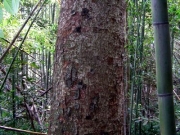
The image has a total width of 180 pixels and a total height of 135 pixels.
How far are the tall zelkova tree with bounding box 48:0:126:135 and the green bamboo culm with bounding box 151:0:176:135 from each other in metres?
0.38

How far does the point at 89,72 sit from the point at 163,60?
0.41 metres

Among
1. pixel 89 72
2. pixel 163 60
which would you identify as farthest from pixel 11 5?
pixel 89 72

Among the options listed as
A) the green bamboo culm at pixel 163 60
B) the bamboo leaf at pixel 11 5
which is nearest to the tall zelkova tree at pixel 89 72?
the green bamboo culm at pixel 163 60

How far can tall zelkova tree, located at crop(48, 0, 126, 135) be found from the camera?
3.39 ft

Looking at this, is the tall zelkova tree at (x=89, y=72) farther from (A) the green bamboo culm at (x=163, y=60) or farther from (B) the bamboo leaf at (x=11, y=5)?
(B) the bamboo leaf at (x=11, y=5)

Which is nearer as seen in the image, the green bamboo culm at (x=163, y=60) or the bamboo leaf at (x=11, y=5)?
the bamboo leaf at (x=11, y=5)

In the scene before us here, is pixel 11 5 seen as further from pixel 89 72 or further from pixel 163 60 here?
pixel 89 72

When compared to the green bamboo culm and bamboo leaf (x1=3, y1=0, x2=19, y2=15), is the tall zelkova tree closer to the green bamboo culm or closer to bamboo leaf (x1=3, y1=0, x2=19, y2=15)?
the green bamboo culm

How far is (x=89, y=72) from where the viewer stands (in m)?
1.05

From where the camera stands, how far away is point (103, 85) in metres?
1.05

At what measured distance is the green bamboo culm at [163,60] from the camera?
67 centimetres

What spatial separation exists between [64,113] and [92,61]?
0.21 metres

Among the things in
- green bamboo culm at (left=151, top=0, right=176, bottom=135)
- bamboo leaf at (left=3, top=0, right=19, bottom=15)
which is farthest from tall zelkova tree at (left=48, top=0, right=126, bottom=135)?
bamboo leaf at (left=3, top=0, right=19, bottom=15)

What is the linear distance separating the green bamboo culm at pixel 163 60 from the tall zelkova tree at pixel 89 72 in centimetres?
38
